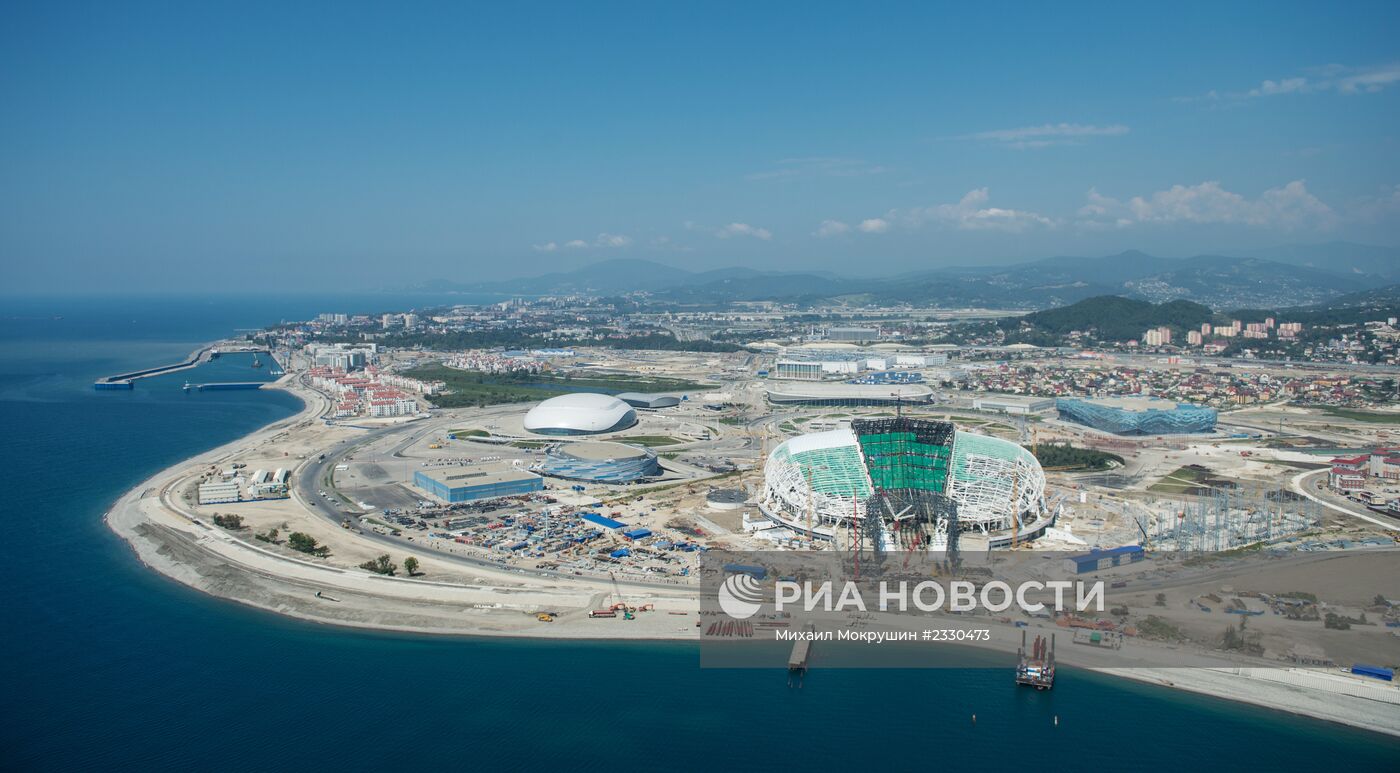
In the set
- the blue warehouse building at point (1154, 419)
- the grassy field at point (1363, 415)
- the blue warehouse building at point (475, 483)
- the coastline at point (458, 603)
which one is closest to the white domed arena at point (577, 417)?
the blue warehouse building at point (475, 483)

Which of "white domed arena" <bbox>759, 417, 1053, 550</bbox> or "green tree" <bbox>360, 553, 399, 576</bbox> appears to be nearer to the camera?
"green tree" <bbox>360, 553, 399, 576</bbox>

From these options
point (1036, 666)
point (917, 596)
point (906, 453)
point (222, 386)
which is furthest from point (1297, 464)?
point (222, 386)

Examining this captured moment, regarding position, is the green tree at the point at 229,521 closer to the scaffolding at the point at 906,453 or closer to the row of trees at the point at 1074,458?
the scaffolding at the point at 906,453

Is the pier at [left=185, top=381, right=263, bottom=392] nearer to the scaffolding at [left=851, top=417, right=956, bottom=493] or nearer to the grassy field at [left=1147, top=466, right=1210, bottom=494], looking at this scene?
the scaffolding at [left=851, top=417, right=956, bottom=493]

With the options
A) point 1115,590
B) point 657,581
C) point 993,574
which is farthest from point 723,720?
point 1115,590

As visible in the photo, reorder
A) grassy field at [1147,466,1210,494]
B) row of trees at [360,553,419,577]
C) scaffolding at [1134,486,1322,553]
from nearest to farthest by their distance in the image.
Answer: row of trees at [360,553,419,577] < scaffolding at [1134,486,1322,553] < grassy field at [1147,466,1210,494]

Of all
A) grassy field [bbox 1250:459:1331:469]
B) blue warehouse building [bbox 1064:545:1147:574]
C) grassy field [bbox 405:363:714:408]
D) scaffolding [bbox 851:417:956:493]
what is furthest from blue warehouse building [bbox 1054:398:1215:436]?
grassy field [bbox 405:363:714:408]

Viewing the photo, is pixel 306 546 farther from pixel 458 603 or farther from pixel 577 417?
pixel 577 417
